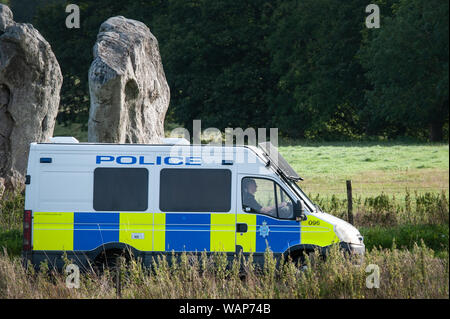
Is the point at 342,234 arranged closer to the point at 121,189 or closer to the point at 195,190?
the point at 195,190

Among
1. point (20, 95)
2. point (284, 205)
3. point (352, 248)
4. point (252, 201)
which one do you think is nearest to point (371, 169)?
point (20, 95)

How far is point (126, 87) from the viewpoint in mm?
18078

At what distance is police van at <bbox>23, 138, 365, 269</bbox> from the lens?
426 inches

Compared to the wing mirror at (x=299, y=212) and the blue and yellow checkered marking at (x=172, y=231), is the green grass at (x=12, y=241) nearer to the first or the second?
the blue and yellow checkered marking at (x=172, y=231)

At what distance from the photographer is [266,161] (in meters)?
11.1

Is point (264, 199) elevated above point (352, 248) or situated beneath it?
elevated above

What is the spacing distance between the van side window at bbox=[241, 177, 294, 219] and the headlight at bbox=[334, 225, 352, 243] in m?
0.72

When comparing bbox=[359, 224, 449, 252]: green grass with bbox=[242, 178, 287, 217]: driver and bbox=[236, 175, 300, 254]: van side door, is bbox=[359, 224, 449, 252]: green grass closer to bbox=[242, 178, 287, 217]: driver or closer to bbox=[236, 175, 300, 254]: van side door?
bbox=[236, 175, 300, 254]: van side door

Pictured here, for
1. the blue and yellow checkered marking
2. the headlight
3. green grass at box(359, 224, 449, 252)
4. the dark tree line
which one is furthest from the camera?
the dark tree line

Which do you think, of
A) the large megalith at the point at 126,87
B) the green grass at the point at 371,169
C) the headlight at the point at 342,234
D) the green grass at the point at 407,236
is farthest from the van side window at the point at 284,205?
the green grass at the point at 371,169

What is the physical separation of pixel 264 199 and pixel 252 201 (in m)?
0.19

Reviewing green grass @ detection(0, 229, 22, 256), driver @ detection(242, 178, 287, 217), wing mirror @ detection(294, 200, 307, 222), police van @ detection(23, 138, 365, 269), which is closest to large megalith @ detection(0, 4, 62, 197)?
green grass @ detection(0, 229, 22, 256)

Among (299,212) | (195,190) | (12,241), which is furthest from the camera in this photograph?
(12,241)

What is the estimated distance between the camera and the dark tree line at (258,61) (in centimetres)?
4588
